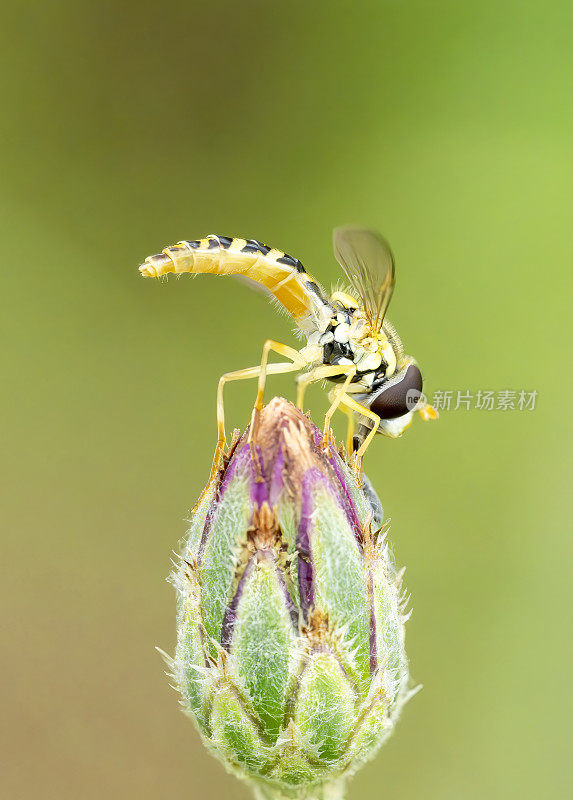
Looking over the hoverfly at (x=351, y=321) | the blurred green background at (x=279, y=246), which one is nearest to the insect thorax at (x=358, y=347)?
the hoverfly at (x=351, y=321)

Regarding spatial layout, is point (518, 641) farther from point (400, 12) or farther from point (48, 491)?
point (400, 12)

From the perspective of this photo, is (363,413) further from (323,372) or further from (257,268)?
(257,268)

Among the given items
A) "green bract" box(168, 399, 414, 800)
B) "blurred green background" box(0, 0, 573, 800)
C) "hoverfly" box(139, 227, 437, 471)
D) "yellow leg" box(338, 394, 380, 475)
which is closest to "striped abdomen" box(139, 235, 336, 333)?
"hoverfly" box(139, 227, 437, 471)

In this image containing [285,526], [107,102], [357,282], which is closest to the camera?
[285,526]

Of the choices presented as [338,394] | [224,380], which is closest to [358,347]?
[338,394]

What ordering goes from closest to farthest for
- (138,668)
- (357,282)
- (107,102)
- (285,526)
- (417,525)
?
(285,526) → (357,282) → (138,668) → (417,525) → (107,102)

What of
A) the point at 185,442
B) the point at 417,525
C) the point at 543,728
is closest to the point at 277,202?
the point at 185,442

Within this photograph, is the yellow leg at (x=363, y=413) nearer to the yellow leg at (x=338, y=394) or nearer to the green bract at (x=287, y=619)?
the yellow leg at (x=338, y=394)
